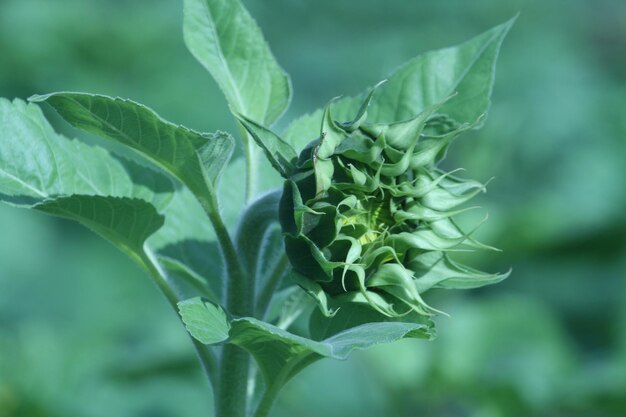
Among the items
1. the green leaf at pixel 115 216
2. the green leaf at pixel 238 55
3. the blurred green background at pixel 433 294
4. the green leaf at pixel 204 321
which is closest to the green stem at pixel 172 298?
the green leaf at pixel 115 216

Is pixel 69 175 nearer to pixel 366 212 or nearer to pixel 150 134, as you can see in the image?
pixel 150 134

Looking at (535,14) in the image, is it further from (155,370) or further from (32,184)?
(32,184)

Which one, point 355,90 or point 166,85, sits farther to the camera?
point 355,90

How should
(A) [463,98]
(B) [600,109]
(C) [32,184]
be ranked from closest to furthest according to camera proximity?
(C) [32,184]
(A) [463,98]
(B) [600,109]

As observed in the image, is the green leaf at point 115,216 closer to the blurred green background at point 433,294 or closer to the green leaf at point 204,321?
the green leaf at point 204,321

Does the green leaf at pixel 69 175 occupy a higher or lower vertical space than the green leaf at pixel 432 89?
lower

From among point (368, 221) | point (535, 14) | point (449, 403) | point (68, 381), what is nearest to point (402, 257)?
point (368, 221)
